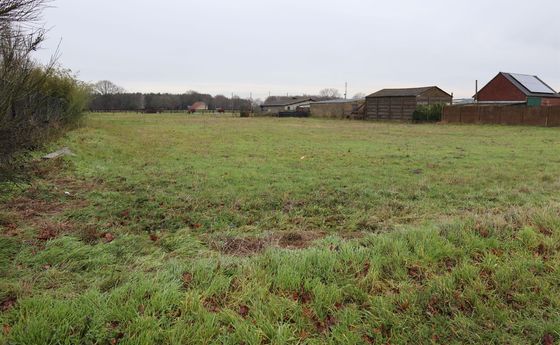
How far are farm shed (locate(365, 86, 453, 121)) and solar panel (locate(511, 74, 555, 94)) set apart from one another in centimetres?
651

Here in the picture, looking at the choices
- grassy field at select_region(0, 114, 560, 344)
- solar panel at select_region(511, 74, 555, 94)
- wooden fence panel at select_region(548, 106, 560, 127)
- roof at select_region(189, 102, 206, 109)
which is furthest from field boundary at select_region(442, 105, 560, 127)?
roof at select_region(189, 102, 206, 109)

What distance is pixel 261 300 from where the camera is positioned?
295 centimetres

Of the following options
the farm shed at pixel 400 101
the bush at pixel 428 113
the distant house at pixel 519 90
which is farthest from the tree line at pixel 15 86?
the distant house at pixel 519 90

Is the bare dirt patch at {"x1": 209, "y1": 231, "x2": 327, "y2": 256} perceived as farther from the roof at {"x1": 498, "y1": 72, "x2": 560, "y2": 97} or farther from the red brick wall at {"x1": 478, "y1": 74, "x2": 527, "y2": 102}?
the red brick wall at {"x1": 478, "y1": 74, "x2": 527, "y2": 102}

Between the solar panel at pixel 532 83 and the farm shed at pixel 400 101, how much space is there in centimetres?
651

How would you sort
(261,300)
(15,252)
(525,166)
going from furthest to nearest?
1. (525,166)
2. (15,252)
3. (261,300)

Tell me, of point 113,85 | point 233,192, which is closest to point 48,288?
point 233,192

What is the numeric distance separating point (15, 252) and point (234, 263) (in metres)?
2.35

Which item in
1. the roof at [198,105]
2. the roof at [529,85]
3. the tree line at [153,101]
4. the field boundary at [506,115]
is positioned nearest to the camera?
the field boundary at [506,115]

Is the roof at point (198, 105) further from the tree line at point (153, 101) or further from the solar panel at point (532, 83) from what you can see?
the solar panel at point (532, 83)

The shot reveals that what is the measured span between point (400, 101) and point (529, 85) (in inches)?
508

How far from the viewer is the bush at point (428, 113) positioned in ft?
112

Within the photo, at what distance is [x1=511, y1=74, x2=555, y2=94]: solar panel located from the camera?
37781 mm

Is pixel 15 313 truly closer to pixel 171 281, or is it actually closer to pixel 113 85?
pixel 171 281
